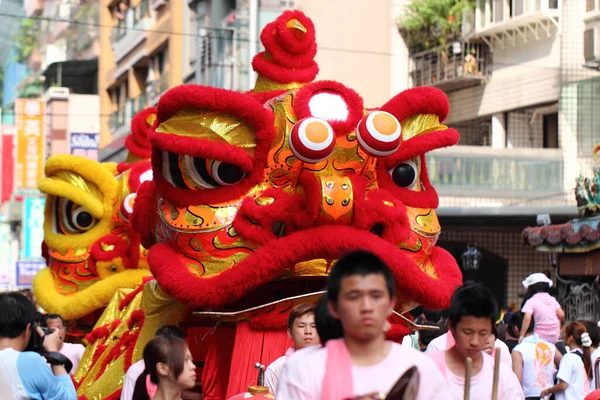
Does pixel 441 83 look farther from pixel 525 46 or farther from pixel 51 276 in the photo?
pixel 51 276

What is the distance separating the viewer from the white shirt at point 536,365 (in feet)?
33.7

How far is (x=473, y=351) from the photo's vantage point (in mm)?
5383

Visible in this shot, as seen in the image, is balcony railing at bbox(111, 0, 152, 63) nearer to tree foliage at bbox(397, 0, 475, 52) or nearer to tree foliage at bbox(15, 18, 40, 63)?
tree foliage at bbox(397, 0, 475, 52)

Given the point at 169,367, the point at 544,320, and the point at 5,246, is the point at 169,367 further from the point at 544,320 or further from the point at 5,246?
the point at 5,246

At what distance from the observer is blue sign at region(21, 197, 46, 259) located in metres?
37.7

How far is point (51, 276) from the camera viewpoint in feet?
44.4

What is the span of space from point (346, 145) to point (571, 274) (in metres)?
8.30

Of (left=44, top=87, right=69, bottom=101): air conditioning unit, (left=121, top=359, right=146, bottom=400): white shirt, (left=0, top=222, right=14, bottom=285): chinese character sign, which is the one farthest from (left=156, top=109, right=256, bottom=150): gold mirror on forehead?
(left=0, top=222, right=14, bottom=285): chinese character sign

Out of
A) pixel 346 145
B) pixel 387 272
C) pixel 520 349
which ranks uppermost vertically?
pixel 346 145

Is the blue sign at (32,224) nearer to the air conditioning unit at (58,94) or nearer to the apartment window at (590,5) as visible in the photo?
the air conditioning unit at (58,94)

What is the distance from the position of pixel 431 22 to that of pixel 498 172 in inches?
180

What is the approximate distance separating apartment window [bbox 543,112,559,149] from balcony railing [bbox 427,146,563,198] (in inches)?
61.9

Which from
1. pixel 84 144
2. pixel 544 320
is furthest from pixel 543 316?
pixel 84 144

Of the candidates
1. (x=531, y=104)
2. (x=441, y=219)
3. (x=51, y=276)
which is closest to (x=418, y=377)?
(x=51, y=276)
